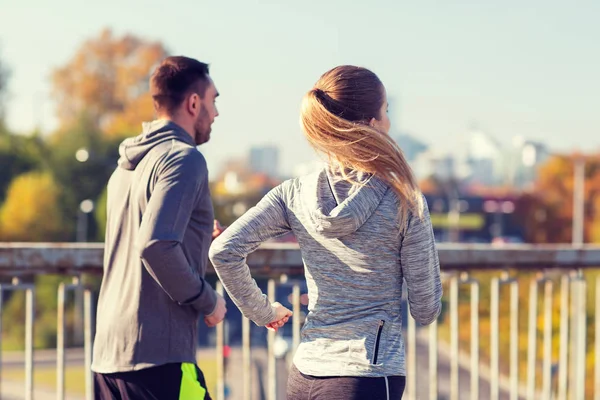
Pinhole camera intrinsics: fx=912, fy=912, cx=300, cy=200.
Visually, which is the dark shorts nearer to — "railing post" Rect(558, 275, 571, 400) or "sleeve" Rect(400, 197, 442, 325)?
"sleeve" Rect(400, 197, 442, 325)

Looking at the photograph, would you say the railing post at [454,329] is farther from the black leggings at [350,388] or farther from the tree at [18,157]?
the tree at [18,157]

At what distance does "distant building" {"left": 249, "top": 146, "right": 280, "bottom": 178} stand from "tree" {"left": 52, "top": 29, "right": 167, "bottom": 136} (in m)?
60.3

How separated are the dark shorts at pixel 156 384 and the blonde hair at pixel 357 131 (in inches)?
38.3

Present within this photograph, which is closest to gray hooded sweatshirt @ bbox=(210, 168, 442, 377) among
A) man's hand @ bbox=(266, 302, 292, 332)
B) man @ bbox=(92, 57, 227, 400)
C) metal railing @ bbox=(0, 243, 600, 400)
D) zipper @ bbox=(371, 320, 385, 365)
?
zipper @ bbox=(371, 320, 385, 365)

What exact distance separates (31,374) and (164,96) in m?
1.63

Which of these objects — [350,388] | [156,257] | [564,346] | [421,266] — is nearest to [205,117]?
[156,257]

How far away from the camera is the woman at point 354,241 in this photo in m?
2.73

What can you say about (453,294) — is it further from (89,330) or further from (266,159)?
(266,159)

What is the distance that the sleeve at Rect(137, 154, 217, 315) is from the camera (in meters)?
3.07

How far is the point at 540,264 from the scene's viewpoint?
192 inches

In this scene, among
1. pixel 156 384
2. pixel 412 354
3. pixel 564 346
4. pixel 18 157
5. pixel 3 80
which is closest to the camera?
pixel 156 384

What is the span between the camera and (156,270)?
3.09 m

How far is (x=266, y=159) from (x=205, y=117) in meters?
130

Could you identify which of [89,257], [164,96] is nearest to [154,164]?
[164,96]
